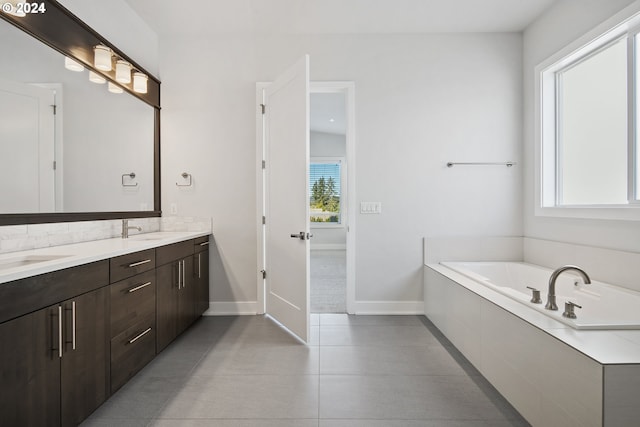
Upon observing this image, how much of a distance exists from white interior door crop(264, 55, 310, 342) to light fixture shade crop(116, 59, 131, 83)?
3.78 ft

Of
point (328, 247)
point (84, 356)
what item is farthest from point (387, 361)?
point (328, 247)

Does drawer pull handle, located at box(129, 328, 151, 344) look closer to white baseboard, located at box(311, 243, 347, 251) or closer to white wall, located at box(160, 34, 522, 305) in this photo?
white wall, located at box(160, 34, 522, 305)

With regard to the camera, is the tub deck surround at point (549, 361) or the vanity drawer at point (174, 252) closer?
the tub deck surround at point (549, 361)

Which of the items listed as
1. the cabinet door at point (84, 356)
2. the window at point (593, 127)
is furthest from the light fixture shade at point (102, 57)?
the window at point (593, 127)

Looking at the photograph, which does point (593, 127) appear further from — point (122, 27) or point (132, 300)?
point (122, 27)

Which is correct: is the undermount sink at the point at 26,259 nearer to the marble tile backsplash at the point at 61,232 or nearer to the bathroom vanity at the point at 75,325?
the bathroom vanity at the point at 75,325

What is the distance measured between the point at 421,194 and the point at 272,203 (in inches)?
57.9

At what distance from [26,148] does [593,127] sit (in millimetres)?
3831

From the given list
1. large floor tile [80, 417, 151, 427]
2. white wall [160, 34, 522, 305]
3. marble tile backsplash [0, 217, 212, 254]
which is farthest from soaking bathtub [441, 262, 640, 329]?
marble tile backsplash [0, 217, 212, 254]

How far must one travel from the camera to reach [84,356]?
1.48m

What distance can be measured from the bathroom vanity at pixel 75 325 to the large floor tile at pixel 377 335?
125cm

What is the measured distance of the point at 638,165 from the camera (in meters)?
2.12

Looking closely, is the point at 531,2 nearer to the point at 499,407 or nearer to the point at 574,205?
the point at 574,205

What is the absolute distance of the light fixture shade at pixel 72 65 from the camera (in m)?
2.08
